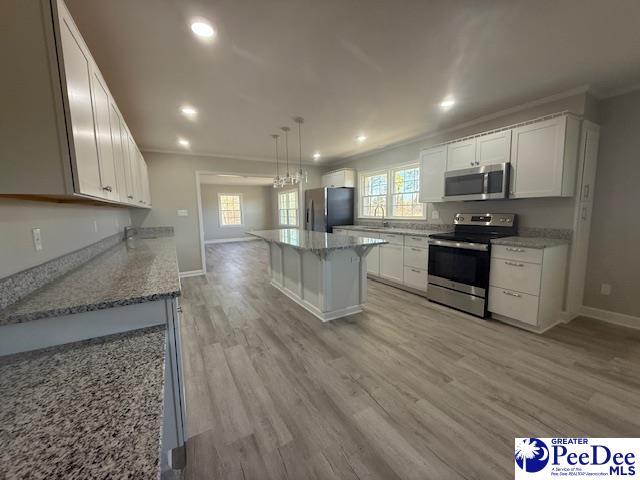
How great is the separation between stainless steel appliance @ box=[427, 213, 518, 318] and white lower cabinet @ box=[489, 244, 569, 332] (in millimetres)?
112

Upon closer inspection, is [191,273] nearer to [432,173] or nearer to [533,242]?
[432,173]

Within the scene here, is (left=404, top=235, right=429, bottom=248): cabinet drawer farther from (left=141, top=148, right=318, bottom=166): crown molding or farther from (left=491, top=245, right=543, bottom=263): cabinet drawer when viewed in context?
(left=141, top=148, right=318, bottom=166): crown molding

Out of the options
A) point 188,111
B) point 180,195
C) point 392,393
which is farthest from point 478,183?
point 180,195

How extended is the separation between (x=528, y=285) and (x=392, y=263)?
180 centimetres

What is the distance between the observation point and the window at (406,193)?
14.8 feet

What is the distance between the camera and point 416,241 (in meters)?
3.78

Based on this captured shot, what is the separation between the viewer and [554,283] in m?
2.72

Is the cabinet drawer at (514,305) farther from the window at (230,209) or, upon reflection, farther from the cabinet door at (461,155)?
the window at (230,209)

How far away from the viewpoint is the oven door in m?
2.95

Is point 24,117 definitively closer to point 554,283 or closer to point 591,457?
point 591,457

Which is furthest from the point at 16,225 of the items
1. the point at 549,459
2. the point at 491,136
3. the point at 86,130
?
the point at 491,136

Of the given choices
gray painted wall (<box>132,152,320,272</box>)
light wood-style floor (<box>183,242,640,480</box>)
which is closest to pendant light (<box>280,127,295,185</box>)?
gray painted wall (<box>132,152,320,272</box>)

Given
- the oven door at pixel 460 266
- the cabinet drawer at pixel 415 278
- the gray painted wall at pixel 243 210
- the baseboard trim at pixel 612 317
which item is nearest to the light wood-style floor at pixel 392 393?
the baseboard trim at pixel 612 317

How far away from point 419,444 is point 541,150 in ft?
9.88
